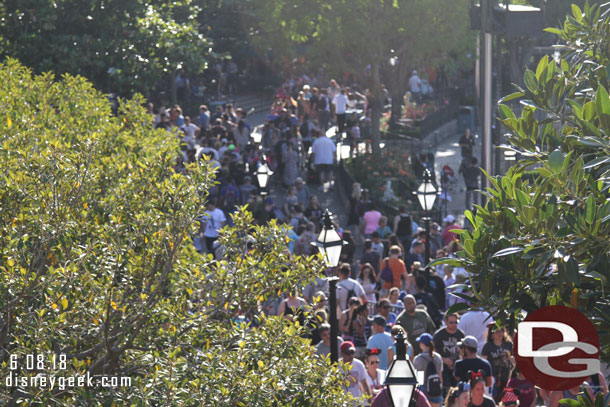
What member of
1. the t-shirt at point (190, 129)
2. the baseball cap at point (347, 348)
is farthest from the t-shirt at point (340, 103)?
the baseball cap at point (347, 348)

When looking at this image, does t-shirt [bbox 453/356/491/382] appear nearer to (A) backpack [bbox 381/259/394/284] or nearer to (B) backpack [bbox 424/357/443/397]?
(B) backpack [bbox 424/357/443/397]

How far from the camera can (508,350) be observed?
12555mm

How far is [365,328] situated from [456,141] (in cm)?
2648

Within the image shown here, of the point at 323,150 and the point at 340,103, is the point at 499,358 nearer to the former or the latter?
the point at 323,150

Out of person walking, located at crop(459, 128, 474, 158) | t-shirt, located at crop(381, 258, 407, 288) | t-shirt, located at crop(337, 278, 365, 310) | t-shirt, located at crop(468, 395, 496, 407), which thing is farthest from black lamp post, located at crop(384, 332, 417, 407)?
person walking, located at crop(459, 128, 474, 158)

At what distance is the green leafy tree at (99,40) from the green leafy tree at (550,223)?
2000 centimetres

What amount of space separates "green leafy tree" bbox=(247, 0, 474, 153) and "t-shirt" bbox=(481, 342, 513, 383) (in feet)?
66.9

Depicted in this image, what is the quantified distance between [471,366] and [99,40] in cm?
1734

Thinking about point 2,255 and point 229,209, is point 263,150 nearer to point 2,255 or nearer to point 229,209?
Result: point 229,209

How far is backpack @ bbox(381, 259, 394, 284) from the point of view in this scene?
17.4 meters

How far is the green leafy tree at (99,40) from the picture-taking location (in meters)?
26.1

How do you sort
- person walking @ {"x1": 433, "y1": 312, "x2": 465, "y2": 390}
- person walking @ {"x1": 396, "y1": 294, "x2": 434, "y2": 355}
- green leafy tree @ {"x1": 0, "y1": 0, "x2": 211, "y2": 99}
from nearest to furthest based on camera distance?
person walking @ {"x1": 433, "y1": 312, "x2": 465, "y2": 390}, person walking @ {"x1": 396, "y1": 294, "x2": 434, "y2": 355}, green leafy tree @ {"x1": 0, "y1": 0, "x2": 211, "y2": 99}

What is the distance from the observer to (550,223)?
6227mm

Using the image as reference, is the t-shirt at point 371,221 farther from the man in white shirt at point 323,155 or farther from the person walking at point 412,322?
the person walking at point 412,322
